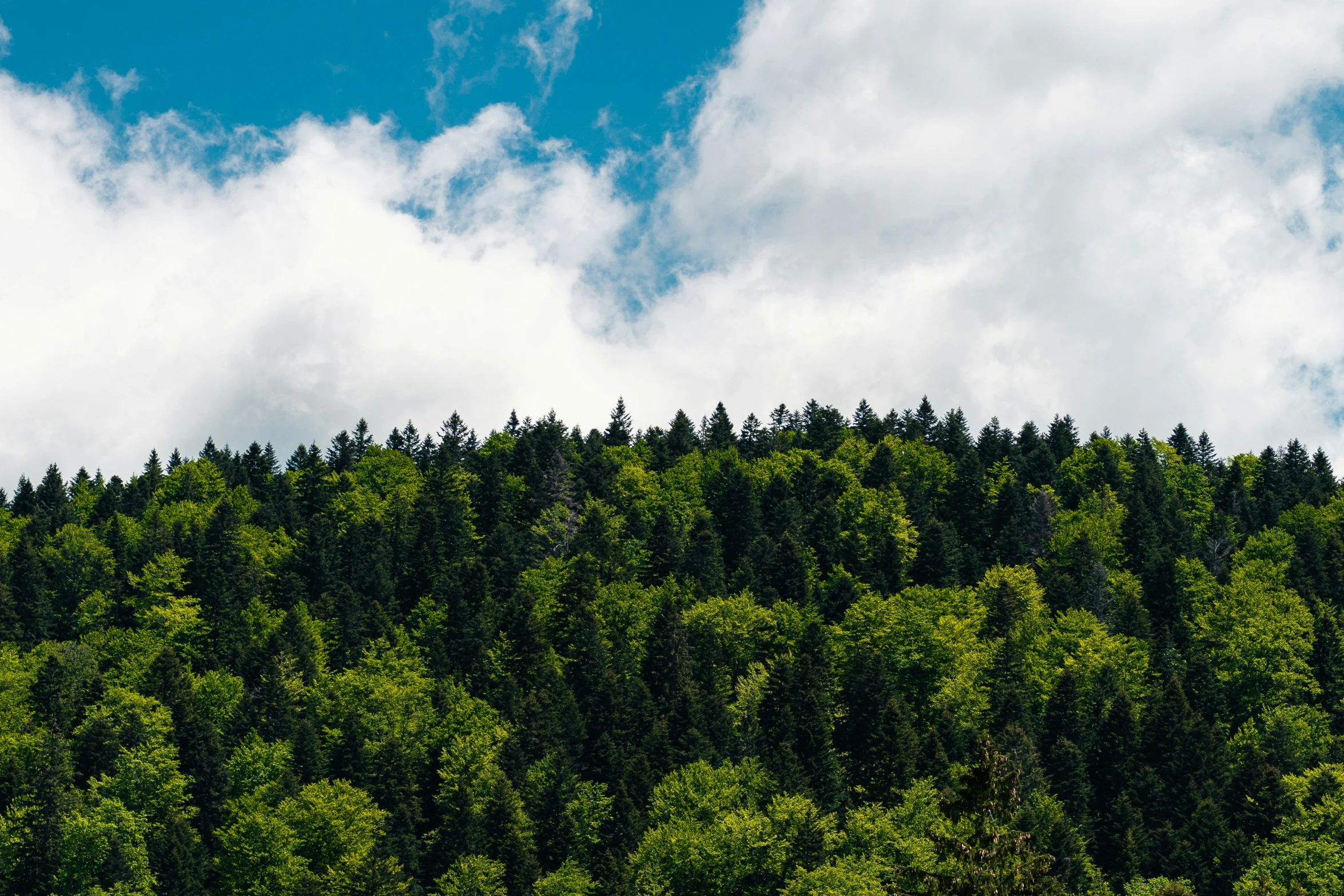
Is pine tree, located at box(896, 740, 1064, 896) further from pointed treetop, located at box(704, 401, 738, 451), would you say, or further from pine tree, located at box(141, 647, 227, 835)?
pointed treetop, located at box(704, 401, 738, 451)

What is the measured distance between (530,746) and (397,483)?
80.2m

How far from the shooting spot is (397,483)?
185 meters

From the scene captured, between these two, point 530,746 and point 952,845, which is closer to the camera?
point 952,845

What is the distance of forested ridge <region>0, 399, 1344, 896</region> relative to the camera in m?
97.1

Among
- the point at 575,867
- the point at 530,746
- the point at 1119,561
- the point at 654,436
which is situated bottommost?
the point at 575,867

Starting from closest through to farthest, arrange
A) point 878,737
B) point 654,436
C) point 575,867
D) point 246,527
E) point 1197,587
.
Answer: point 575,867, point 878,737, point 1197,587, point 246,527, point 654,436

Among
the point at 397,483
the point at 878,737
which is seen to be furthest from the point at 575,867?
the point at 397,483

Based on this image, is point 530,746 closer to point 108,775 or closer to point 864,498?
point 108,775

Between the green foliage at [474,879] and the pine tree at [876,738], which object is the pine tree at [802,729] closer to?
the pine tree at [876,738]

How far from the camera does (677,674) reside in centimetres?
11938

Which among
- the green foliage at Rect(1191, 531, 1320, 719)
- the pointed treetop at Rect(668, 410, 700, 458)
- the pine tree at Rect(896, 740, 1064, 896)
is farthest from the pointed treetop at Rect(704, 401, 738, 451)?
the pine tree at Rect(896, 740, 1064, 896)

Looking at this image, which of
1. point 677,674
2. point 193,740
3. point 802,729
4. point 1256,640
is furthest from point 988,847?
point 1256,640

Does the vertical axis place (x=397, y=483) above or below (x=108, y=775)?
above

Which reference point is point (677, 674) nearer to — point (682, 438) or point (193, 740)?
point (193, 740)
